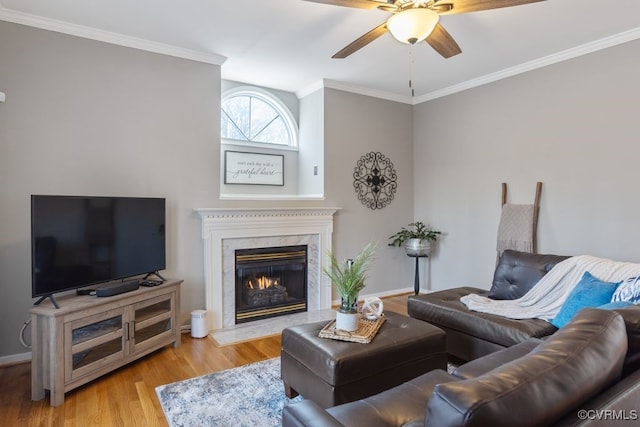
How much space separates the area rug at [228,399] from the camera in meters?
2.15

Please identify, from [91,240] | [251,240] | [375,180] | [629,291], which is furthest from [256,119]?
[629,291]

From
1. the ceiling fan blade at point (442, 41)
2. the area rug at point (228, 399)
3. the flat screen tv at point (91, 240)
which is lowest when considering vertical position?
the area rug at point (228, 399)

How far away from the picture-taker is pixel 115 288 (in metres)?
2.78

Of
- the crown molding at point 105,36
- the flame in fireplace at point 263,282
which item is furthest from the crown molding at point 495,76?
the flame in fireplace at point 263,282

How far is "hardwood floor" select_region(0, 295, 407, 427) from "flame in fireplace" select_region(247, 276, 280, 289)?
801 millimetres

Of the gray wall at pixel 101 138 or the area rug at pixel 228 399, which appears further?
the gray wall at pixel 101 138

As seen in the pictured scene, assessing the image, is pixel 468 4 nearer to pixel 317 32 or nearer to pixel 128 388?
pixel 317 32

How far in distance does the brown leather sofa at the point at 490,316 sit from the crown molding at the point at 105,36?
3182 millimetres

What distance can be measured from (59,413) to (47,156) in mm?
1993

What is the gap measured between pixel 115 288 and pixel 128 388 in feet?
2.41

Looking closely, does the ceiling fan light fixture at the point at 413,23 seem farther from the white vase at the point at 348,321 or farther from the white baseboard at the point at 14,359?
the white baseboard at the point at 14,359

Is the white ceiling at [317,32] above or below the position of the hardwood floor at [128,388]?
above

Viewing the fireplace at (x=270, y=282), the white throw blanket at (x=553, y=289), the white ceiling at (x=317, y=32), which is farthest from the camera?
the fireplace at (x=270, y=282)

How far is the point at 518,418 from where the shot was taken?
0.86m
